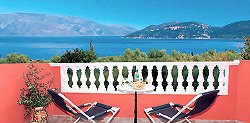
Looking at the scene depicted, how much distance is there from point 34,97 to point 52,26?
49.9 m

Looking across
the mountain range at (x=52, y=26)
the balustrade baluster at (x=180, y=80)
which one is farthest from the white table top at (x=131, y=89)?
the mountain range at (x=52, y=26)

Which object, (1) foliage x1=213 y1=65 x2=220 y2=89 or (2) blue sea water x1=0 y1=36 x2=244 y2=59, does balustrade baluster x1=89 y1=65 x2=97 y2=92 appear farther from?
(2) blue sea water x1=0 y1=36 x2=244 y2=59

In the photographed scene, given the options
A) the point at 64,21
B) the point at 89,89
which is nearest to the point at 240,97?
the point at 89,89

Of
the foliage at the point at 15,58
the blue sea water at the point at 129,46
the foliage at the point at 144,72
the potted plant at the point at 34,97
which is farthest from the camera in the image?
the blue sea water at the point at 129,46

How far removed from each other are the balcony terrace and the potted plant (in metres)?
0.12

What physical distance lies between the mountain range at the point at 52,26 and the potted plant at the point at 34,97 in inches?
1762

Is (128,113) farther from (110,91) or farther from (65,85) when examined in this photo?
(65,85)

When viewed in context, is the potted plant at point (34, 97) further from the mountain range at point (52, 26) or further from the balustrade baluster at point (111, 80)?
the mountain range at point (52, 26)

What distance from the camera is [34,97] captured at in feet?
15.9

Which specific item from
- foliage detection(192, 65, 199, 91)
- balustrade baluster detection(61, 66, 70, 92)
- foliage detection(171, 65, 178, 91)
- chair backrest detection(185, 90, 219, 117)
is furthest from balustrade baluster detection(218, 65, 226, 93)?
balustrade baluster detection(61, 66, 70, 92)

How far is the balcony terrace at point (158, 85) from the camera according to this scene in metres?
4.99

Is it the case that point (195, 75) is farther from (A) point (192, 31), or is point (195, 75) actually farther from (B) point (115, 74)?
(A) point (192, 31)

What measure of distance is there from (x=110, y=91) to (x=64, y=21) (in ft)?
153

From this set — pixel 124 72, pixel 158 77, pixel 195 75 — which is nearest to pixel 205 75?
pixel 195 75
